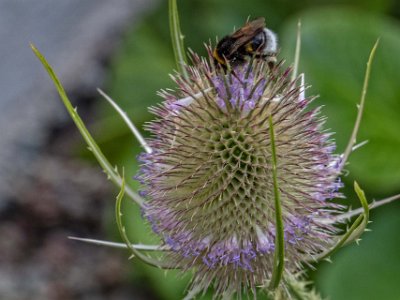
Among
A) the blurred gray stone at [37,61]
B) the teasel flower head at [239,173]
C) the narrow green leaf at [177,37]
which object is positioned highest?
the narrow green leaf at [177,37]

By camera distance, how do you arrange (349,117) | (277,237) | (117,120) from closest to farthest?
(277,237) < (349,117) < (117,120)

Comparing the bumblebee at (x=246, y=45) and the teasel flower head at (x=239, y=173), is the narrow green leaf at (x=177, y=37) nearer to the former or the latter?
the teasel flower head at (x=239, y=173)

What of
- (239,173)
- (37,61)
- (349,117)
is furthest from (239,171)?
(37,61)

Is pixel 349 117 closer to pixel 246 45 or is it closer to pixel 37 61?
pixel 246 45

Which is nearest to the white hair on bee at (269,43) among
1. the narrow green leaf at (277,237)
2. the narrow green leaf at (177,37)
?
the narrow green leaf at (177,37)

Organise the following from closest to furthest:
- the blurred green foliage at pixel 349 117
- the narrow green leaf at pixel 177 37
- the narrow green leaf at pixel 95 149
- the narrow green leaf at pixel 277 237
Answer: the narrow green leaf at pixel 277 237, the narrow green leaf at pixel 95 149, the narrow green leaf at pixel 177 37, the blurred green foliage at pixel 349 117

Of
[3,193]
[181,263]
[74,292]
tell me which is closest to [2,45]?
[3,193]

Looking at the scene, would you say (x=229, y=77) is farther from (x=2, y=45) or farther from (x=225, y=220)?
(x=2, y=45)
